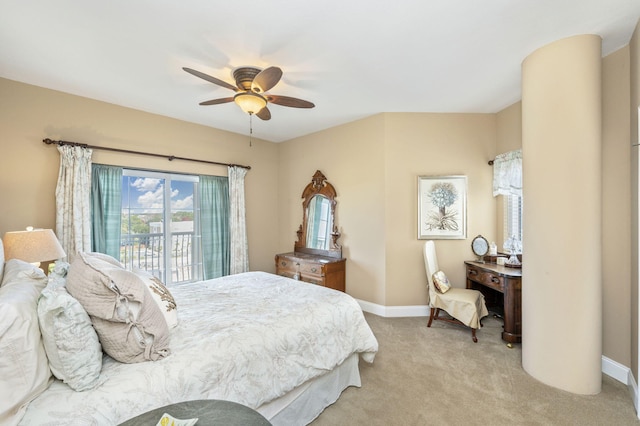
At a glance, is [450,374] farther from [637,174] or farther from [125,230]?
[125,230]

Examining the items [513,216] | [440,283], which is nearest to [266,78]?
[440,283]

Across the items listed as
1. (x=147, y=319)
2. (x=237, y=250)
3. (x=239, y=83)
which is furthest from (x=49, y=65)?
(x=237, y=250)

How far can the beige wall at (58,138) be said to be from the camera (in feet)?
8.96

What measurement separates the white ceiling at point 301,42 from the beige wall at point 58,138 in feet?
0.59

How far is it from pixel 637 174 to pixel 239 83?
315cm

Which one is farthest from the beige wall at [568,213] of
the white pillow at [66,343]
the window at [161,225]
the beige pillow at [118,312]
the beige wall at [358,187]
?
the window at [161,225]

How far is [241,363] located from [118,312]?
2.21ft

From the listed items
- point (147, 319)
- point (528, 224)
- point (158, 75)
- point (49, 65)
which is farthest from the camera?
point (158, 75)

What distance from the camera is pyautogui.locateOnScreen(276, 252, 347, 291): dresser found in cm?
389

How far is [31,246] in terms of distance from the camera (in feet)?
7.28

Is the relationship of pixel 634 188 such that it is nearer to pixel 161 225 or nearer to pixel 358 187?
pixel 358 187

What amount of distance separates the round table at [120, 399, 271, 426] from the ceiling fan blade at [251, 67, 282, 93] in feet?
6.48

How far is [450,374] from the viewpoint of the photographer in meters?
2.39

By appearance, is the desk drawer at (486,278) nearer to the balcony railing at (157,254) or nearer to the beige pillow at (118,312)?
the beige pillow at (118,312)
